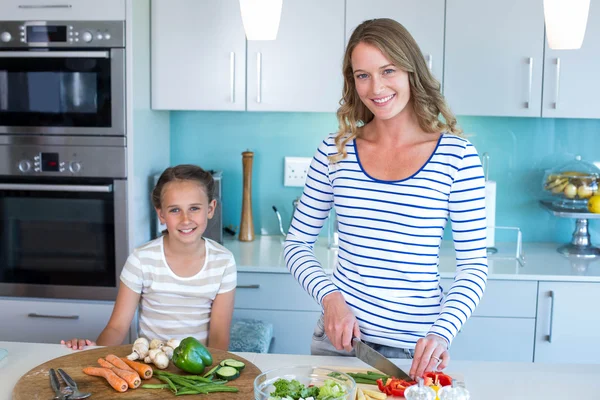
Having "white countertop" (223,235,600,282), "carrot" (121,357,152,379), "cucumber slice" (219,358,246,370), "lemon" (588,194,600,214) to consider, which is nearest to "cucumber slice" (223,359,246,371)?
"cucumber slice" (219,358,246,370)

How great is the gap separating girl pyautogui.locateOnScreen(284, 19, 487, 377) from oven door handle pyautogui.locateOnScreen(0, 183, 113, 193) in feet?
3.80

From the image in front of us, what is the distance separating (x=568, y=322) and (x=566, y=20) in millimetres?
1369

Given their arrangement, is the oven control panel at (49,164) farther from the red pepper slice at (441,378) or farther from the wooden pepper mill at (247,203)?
the red pepper slice at (441,378)

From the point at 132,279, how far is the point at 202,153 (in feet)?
4.39

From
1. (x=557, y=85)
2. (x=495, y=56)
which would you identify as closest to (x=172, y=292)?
(x=495, y=56)

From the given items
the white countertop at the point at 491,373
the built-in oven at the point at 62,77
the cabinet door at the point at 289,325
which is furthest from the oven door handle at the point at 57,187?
the white countertop at the point at 491,373

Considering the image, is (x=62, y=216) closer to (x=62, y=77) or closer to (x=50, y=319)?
(x=50, y=319)

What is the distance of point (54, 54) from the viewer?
2.60 meters

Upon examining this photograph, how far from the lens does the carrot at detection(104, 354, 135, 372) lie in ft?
4.75

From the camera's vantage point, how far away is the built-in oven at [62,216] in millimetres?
2635

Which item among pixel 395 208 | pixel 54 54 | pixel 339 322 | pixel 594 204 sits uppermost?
pixel 54 54

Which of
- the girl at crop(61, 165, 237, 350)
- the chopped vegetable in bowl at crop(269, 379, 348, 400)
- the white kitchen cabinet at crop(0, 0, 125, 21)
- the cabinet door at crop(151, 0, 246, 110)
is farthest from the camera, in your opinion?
the cabinet door at crop(151, 0, 246, 110)

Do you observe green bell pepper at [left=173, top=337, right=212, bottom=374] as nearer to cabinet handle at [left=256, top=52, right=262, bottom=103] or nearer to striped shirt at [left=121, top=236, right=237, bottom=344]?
striped shirt at [left=121, top=236, right=237, bottom=344]

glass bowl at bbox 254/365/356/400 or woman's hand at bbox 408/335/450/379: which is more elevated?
woman's hand at bbox 408/335/450/379
